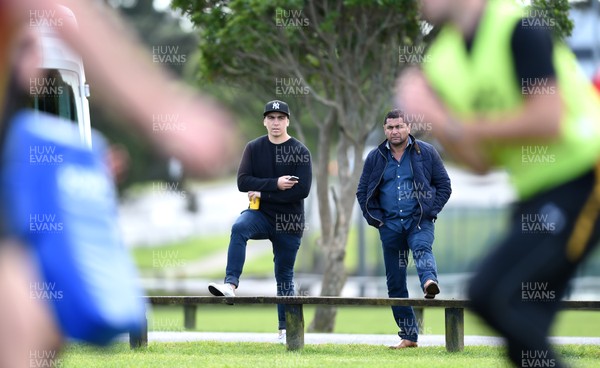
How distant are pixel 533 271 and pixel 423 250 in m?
6.40

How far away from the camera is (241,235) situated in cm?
1194

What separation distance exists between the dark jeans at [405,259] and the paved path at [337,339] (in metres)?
0.83

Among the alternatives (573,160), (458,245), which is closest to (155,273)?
(458,245)

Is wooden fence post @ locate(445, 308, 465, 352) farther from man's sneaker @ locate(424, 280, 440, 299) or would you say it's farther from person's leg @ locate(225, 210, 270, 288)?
person's leg @ locate(225, 210, 270, 288)

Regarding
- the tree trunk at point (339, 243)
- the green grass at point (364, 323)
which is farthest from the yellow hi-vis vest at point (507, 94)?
the tree trunk at point (339, 243)

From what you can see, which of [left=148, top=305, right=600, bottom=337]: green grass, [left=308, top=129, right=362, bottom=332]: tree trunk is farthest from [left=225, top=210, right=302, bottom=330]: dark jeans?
[left=308, top=129, right=362, bottom=332]: tree trunk

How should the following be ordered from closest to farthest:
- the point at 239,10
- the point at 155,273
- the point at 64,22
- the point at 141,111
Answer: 1. the point at 141,111
2. the point at 64,22
3. the point at 239,10
4. the point at 155,273

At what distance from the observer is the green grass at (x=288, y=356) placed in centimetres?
998

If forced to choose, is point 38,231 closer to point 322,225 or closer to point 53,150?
point 53,150

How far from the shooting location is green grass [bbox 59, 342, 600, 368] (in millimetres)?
9984

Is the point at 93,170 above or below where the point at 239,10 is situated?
below

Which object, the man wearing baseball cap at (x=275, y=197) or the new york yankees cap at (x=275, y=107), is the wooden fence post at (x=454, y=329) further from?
the new york yankees cap at (x=275, y=107)

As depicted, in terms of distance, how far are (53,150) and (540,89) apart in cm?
207

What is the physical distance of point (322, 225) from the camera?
704 inches
